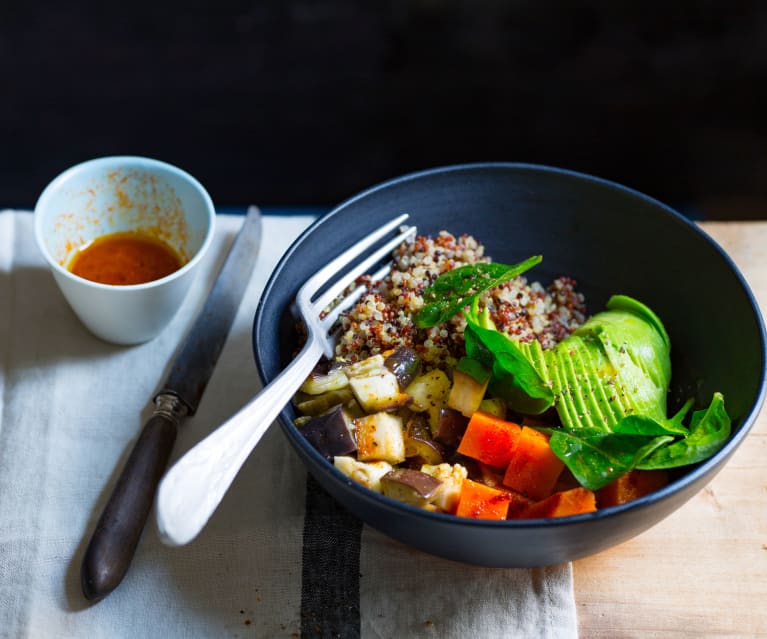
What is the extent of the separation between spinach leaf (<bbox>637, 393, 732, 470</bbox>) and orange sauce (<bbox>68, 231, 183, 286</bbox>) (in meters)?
1.28

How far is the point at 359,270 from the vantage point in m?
2.02

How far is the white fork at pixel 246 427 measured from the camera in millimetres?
1414

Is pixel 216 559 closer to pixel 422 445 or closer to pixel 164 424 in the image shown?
pixel 164 424

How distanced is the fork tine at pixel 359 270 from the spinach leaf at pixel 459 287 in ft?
0.56

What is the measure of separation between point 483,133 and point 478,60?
0.30 meters

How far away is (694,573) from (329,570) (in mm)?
722

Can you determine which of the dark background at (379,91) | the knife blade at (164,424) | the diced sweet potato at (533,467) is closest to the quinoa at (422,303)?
the diced sweet potato at (533,467)

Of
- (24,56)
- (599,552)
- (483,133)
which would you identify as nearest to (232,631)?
(599,552)

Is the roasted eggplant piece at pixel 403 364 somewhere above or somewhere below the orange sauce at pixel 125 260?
above

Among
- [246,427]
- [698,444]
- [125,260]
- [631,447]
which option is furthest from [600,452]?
[125,260]

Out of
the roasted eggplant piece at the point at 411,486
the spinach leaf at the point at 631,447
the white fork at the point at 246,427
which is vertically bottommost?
the roasted eggplant piece at the point at 411,486

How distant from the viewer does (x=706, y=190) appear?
3.70 metres

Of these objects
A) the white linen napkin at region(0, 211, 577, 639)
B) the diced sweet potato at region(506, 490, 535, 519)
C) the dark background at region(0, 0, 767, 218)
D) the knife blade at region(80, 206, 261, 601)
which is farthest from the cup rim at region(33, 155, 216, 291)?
the dark background at region(0, 0, 767, 218)

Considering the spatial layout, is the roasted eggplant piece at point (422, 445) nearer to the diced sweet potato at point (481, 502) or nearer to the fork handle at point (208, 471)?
the diced sweet potato at point (481, 502)
